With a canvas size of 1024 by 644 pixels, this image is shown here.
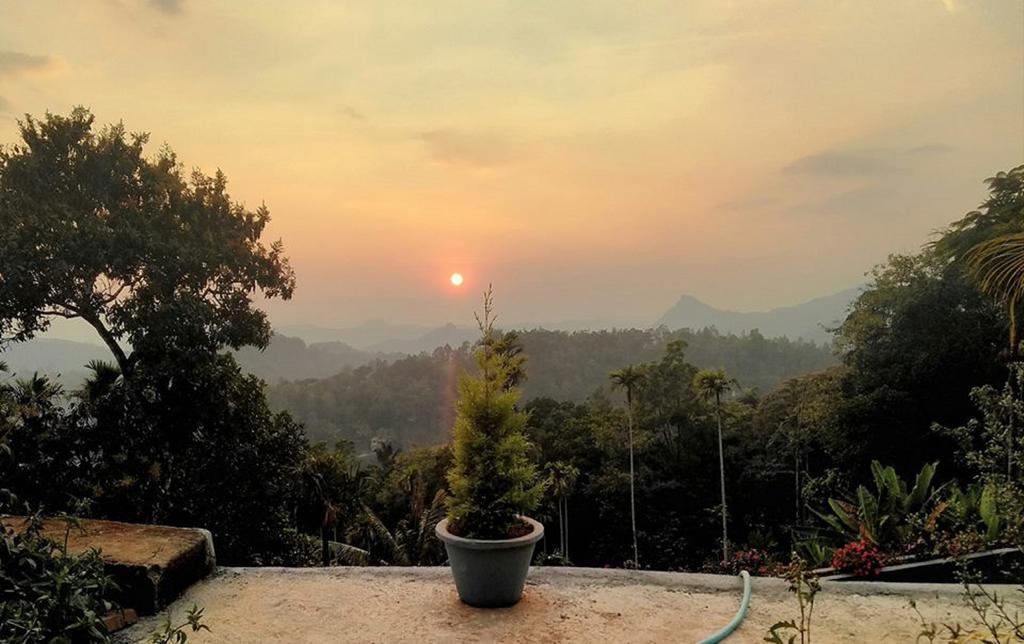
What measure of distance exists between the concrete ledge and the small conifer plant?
1.69m

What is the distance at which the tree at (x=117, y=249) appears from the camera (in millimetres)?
9922

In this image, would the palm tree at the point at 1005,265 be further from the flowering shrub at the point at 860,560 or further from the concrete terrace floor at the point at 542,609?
the concrete terrace floor at the point at 542,609

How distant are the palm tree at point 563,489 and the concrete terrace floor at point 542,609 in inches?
685

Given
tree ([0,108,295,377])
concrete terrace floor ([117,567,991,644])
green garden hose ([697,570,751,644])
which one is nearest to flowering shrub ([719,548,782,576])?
concrete terrace floor ([117,567,991,644])

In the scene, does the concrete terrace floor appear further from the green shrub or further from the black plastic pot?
the green shrub

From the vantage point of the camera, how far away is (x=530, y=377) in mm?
56750

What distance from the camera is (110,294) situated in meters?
10.8

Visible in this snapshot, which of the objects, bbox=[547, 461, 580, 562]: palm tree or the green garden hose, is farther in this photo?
bbox=[547, 461, 580, 562]: palm tree

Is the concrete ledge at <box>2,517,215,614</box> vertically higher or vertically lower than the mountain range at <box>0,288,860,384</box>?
lower

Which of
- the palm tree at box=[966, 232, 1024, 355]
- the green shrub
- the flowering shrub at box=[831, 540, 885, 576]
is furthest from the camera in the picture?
the palm tree at box=[966, 232, 1024, 355]

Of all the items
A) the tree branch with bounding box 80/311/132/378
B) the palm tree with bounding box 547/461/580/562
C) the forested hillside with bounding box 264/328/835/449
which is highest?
the tree branch with bounding box 80/311/132/378

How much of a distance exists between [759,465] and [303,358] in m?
98.3

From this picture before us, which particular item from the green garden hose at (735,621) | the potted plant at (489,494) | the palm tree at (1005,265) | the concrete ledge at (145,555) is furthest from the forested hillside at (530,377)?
the green garden hose at (735,621)

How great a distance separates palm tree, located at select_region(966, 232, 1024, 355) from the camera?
4664 mm
